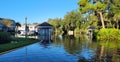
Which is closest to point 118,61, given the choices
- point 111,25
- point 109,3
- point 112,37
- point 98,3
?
point 112,37

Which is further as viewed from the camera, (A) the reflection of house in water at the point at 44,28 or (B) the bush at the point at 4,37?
(A) the reflection of house in water at the point at 44,28

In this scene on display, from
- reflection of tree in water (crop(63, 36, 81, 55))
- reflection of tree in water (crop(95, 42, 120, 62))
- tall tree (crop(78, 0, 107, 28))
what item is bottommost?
reflection of tree in water (crop(95, 42, 120, 62))

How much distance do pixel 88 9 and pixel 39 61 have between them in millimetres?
41345

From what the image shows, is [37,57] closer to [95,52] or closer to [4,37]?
[95,52]

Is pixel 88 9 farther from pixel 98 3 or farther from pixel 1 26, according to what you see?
pixel 1 26

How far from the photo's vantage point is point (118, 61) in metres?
18.8

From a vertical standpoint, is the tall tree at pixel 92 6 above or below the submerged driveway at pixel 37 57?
above

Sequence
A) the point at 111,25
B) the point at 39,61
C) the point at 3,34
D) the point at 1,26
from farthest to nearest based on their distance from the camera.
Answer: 1. the point at 1,26
2. the point at 111,25
3. the point at 3,34
4. the point at 39,61

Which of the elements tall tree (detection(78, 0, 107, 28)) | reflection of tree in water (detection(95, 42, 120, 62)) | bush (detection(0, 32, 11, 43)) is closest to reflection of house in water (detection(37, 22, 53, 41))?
tall tree (detection(78, 0, 107, 28))

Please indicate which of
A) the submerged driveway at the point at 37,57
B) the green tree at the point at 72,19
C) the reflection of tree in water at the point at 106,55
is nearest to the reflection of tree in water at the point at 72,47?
the submerged driveway at the point at 37,57

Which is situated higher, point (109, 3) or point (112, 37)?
point (109, 3)

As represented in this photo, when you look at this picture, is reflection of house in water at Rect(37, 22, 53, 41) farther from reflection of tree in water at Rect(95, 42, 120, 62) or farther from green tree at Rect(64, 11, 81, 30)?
reflection of tree in water at Rect(95, 42, 120, 62)

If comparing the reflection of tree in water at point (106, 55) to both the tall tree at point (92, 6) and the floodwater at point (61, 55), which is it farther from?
the tall tree at point (92, 6)

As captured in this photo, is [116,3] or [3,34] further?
[116,3]
